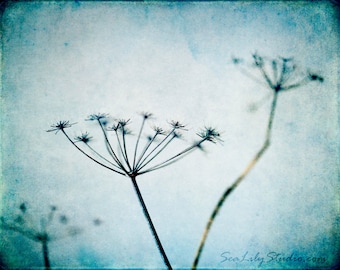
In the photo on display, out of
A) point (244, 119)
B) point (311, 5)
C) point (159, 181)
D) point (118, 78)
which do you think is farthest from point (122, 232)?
point (311, 5)

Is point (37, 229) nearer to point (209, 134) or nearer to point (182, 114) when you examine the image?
point (182, 114)

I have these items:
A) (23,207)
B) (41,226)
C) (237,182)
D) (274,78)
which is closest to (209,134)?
(237,182)

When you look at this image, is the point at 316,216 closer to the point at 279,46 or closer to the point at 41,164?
the point at 279,46

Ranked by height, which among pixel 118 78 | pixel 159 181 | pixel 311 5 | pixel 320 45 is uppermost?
pixel 311 5

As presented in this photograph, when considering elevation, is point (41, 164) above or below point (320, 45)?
below

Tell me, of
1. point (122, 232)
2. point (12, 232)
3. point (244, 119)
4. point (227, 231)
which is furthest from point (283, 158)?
point (12, 232)

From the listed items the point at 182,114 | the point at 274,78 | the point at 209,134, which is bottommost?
the point at 209,134
